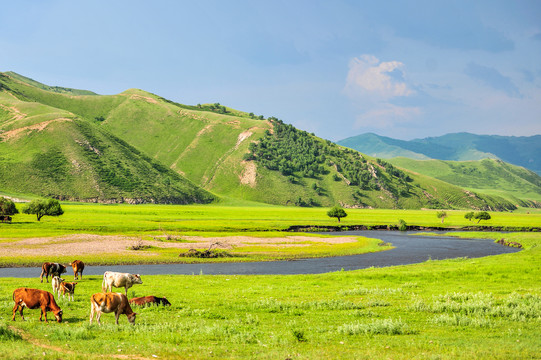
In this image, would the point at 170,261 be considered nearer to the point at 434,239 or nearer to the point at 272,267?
the point at 272,267

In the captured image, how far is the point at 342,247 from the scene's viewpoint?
80.6 m

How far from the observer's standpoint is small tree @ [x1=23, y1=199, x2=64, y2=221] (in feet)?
339

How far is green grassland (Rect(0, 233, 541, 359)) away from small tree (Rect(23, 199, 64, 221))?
78.9 meters

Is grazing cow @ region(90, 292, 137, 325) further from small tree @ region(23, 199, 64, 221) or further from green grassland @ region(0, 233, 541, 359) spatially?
small tree @ region(23, 199, 64, 221)

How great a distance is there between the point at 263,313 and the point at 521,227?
13165 cm

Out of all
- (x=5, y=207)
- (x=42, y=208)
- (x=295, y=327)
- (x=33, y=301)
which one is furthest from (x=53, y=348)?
(x=42, y=208)

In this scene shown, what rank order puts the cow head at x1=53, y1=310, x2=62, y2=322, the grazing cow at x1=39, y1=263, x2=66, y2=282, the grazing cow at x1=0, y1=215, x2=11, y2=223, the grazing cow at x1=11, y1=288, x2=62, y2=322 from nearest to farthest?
the grazing cow at x1=11, y1=288, x2=62, y2=322, the cow head at x1=53, y1=310, x2=62, y2=322, the grazing cow at x1=39, y1=263, x2=66, y2=282, the grazing cow at x1=0, y1=215, x2=11, y2=223

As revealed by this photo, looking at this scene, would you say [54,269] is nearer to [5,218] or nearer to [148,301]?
[148,301]

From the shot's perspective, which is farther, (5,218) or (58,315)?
(5,218)

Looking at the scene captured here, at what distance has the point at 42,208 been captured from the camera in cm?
10462

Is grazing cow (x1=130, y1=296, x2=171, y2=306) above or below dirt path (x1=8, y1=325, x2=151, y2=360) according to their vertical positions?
below

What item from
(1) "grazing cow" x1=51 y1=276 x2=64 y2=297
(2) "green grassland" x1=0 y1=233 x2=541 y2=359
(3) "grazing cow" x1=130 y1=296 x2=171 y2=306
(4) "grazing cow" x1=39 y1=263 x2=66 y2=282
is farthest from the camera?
(4) "grazing cow" x1=39 y1=263 x2=66 y2=282

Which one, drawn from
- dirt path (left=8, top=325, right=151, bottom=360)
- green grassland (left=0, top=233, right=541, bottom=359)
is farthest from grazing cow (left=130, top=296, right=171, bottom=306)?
dirt path (left=8, top=325, right=151, bottom=360)

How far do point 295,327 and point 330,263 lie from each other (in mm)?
44996
